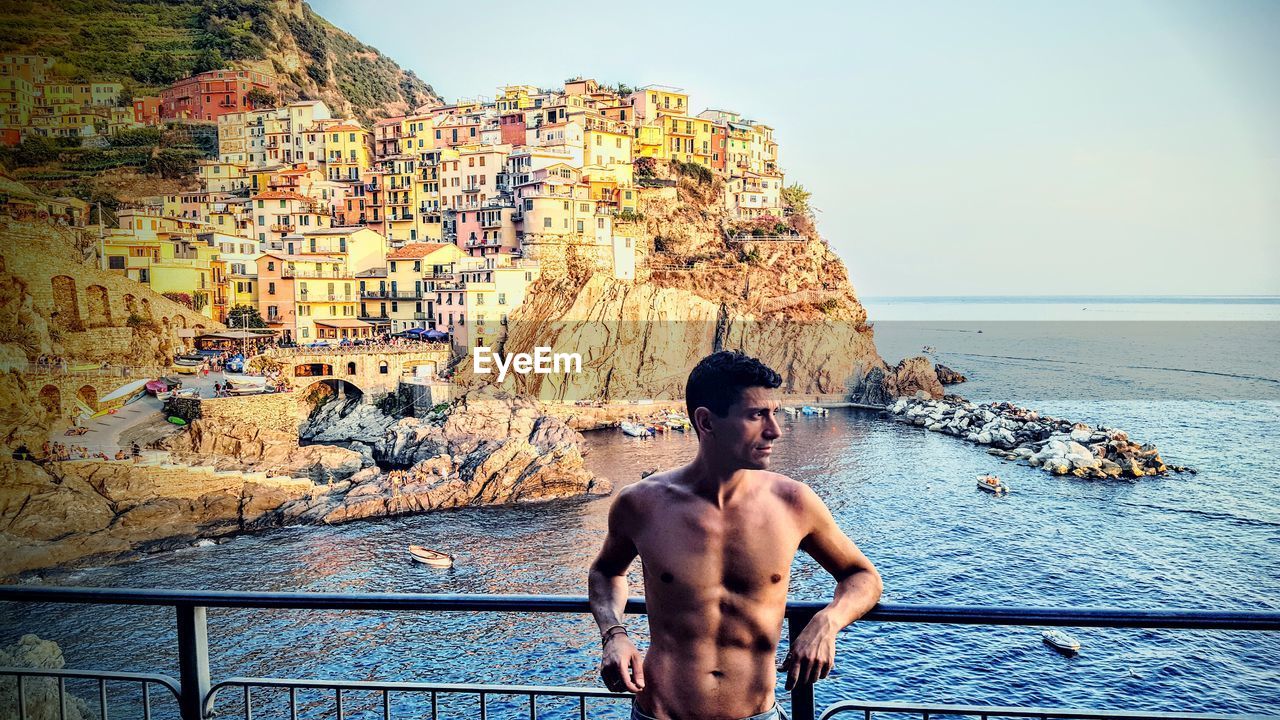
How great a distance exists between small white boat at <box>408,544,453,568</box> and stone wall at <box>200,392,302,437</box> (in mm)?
15688

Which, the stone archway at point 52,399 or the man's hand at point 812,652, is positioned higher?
the man's hand at point 812,652

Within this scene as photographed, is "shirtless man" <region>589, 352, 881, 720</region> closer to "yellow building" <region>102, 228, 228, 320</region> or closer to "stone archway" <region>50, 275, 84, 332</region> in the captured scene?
"stone archway" <region>50, 275, 84, 332</region>

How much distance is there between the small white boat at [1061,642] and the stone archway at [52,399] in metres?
35.5

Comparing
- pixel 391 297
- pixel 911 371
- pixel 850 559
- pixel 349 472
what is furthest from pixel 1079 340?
pixel 850 559

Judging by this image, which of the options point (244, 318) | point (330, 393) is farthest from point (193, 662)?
point (244, 318)

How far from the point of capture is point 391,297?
49.9 meters

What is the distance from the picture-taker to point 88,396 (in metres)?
35.3

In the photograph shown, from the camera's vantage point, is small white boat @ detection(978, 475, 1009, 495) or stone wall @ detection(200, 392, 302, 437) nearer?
small white boat @ detection(978, 475, 1009, 495)

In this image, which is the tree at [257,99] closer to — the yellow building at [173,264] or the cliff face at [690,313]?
the yellow building at [173,264]

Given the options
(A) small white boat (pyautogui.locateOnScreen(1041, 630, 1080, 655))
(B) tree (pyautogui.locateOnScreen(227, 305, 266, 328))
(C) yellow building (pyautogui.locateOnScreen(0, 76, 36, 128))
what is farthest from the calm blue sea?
(C) yellow building (pyautogui.locateOnScreen(0, 76, 36, 128))

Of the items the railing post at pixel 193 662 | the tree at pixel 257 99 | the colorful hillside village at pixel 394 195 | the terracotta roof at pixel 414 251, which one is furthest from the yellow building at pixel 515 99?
the railing post at pixel 193 662

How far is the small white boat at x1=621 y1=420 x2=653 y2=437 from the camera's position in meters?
44.6

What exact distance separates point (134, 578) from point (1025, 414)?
42.4 metres

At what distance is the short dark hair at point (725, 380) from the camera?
234 centimetres
